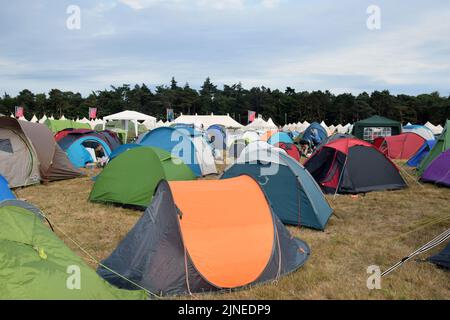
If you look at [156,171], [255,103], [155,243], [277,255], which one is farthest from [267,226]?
[255,103]

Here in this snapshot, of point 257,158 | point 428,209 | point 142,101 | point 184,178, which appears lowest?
point 428,209

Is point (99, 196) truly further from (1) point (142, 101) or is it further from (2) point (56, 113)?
(1) point (142, 101)

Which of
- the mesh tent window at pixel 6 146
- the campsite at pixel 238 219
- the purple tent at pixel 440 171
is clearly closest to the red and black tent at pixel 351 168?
the campsite at pixel 238 219

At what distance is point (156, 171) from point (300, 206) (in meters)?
2.77

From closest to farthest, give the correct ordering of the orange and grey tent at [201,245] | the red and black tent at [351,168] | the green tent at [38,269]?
the green tent at [38,269], the orange and grey tent at [201,245], the red and black tent at [351,168]

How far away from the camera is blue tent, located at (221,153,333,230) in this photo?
6.35 m

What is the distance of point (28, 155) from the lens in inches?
396

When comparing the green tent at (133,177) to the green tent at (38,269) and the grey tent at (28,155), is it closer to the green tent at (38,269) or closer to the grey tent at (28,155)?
the grey tent at (28,155)

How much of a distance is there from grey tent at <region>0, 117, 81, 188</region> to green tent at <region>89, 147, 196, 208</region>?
3070 mm

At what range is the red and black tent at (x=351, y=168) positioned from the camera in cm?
915

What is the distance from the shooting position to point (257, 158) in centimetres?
674

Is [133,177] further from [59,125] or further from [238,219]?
[59,125]

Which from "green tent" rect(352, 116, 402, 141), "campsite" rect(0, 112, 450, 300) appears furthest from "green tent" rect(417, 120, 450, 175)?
"green tent" rect(352, 116, 402, 141)

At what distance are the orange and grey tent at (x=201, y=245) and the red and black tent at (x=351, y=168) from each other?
4872mm
